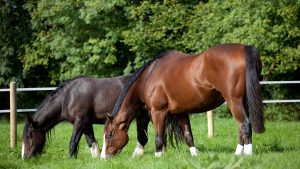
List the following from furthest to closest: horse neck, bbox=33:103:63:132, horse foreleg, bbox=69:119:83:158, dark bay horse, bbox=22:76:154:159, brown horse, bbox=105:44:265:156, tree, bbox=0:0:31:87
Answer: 1. tree, bbox=0:0:31:87
2. horse neck, bbox=33:103:63:132
3. dark bay horse, bbox=22:76:154:159
4. horse foreleg, bbox=69:119:83:158
5. brown horse, bbox=105:44:265:156

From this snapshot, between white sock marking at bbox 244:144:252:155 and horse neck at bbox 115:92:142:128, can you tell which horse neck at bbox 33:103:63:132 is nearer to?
horse neck at bbox 115:92:142:128

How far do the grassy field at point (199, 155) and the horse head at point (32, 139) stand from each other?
0.19 meters

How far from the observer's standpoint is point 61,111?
361 inches

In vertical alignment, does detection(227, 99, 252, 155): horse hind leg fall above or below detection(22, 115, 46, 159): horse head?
above

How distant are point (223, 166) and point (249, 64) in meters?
2.52

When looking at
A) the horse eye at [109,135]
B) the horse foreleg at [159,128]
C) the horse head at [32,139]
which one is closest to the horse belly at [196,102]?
the horse foreleg at [159,128]

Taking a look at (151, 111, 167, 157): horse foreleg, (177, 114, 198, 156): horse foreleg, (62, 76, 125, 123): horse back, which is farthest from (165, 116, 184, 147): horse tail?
(62, 76, 125, 123): horse back

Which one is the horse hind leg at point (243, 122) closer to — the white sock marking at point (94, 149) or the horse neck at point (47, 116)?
the white sock marking at point (94, 149)

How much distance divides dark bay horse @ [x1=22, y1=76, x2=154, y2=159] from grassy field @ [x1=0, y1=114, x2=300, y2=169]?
29 cm

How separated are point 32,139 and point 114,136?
1806 mm

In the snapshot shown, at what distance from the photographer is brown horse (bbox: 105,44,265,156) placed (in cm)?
661

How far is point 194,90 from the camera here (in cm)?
717

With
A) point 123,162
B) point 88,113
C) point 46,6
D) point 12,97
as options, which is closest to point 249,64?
point 123,162

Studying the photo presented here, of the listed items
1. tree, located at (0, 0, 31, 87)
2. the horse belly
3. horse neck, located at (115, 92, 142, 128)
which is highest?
the horse belly
